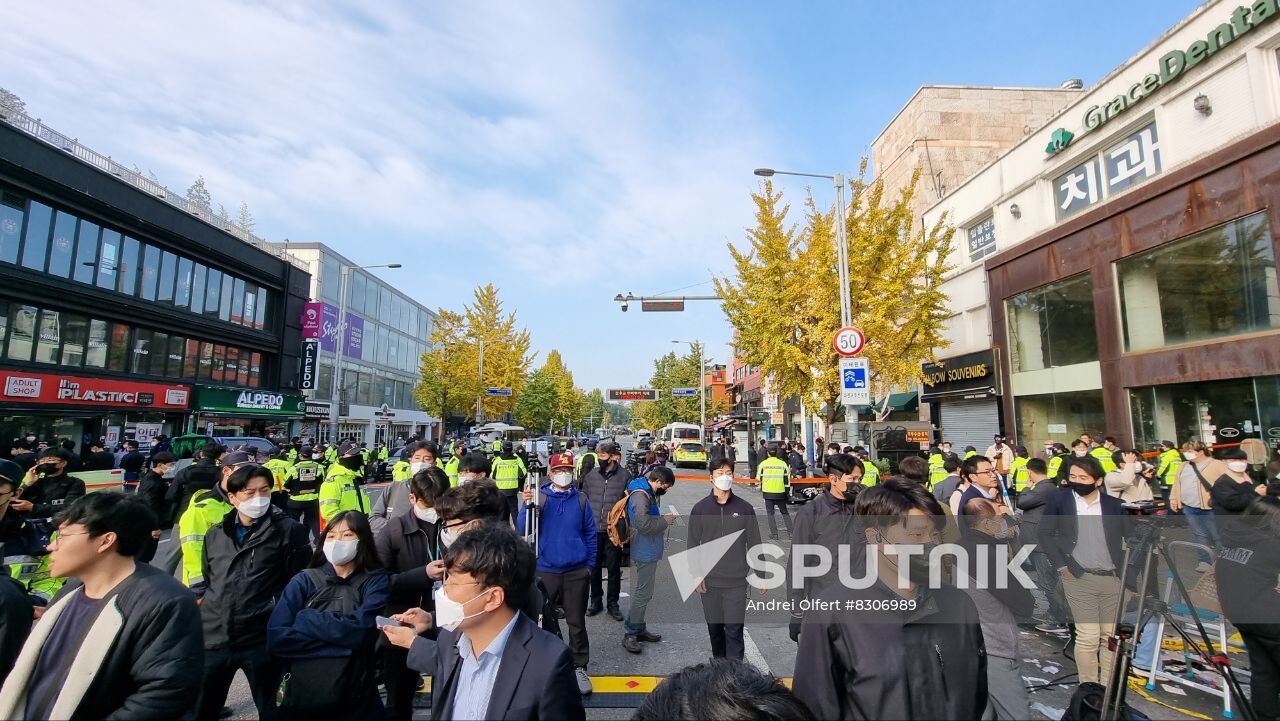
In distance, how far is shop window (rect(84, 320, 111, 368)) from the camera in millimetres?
18594

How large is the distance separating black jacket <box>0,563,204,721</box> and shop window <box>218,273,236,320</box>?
91.6 feet

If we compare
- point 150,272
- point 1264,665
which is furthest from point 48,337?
point 1264,665

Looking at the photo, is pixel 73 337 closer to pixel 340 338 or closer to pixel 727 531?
pixel 340 338

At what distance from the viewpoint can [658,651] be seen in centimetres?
557

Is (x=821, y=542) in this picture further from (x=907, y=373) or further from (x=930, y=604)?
(x=907, y=373)

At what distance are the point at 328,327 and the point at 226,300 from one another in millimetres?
6895

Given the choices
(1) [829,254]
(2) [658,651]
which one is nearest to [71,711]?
(2) [658,651]

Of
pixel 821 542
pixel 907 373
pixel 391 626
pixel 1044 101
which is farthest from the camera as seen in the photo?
pixel 1044 101

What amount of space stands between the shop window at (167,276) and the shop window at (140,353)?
1.53 meters

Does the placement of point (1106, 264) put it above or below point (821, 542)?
above

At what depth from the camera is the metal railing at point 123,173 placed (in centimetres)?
1612

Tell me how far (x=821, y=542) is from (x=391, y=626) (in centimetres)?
352

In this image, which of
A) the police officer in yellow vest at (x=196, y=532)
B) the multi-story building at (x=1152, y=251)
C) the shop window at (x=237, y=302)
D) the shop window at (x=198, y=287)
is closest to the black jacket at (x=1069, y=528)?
the police officer in yellow vest at (x=196, y=532)

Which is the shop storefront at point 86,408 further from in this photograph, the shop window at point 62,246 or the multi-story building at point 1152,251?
the multi-story building at point 1152,251
